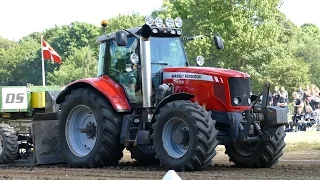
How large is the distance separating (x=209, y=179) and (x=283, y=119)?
2113 millimetres

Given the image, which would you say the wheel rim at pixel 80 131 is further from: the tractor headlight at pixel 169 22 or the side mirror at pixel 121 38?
the tractor headlight at pixel 169 22

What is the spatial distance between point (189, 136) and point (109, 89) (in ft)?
7.29

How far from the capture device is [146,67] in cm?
1354

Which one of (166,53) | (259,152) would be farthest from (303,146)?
(166,53)

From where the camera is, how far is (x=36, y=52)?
271 feet

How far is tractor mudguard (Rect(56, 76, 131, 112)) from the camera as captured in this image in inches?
540

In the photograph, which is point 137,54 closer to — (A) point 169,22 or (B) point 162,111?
(A) point 169,22

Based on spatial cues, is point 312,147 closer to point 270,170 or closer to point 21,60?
point 270,170

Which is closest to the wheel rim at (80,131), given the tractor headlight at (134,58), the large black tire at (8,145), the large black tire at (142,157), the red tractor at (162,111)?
the red tractor at (162,111)

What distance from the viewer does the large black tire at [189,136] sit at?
476 inches

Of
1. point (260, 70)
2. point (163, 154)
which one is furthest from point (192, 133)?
point (260, 70)

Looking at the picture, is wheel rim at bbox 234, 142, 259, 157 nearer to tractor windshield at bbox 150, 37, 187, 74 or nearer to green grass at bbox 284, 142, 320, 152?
tractor windshield at bbox 150, 37, 187, 74

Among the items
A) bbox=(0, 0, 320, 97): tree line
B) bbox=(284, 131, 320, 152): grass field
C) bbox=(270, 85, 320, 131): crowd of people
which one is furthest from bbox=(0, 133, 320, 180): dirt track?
bbox=(0, 0, 320, 97): tree line

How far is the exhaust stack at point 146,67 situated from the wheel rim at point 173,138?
0.85m
